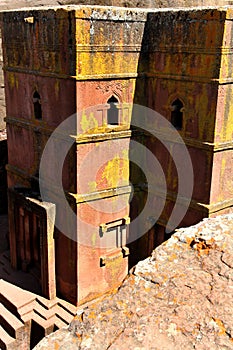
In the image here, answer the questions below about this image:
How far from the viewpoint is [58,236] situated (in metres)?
9.14

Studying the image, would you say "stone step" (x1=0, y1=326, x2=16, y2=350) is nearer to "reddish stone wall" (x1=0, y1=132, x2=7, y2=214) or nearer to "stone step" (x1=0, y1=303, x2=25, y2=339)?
"stone step" (x1=0, y1=303, x2=25, y2=339)

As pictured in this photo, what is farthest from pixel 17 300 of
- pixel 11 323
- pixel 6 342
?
pixel 6 342

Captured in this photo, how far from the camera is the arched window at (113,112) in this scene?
8.39 metres

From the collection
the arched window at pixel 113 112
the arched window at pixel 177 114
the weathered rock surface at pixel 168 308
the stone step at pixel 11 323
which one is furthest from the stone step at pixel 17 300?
the weathered rock surface at pixel 168 308

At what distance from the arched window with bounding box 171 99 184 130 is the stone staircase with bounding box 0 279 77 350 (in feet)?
15.1

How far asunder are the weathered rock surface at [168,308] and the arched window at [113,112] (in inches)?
225

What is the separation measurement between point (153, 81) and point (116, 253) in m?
4.01

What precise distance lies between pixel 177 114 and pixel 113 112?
1340 mm

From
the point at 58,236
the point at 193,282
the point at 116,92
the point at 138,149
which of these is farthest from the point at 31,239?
the point at 193,282

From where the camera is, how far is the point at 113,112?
8477 millimetres

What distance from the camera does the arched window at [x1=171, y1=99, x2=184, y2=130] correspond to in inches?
322

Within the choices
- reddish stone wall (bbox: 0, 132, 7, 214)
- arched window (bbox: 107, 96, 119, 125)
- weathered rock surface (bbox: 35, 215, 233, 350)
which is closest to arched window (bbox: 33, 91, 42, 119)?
arched window (bbox: 107, 96, 119, 125)

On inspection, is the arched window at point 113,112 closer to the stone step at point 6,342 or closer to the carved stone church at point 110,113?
the carved stone church at point 110,113

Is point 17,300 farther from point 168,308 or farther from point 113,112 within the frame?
point 168,308
